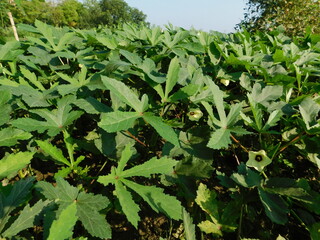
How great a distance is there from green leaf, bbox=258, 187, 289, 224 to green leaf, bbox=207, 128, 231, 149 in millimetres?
220

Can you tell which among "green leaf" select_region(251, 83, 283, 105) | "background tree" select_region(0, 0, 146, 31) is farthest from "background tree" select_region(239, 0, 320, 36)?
"background tree" select_region(0, 0, 146, 31)

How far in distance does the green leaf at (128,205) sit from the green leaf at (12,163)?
35 cm

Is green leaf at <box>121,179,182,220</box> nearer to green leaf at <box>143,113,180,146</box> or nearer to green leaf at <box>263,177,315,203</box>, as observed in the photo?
green leaf at <box>143,113,180,146</box>

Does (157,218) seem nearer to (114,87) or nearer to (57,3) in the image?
(114,87)

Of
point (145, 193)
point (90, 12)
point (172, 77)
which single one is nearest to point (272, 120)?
point (172, 77)

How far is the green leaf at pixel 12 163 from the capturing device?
832mm

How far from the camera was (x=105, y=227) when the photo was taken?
76 centimetres

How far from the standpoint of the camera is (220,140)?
36.0 inches

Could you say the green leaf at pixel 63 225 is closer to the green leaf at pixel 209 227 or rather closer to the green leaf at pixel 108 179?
the green leaf at pixel 108 179

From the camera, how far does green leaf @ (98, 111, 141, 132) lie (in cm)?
88

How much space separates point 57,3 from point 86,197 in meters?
52.8

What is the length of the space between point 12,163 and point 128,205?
1.48 ft

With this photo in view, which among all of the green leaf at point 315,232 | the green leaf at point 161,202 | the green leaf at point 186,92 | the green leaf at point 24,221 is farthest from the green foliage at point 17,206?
the green leaf at point 315,232

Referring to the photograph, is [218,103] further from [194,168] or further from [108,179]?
[108,179]
